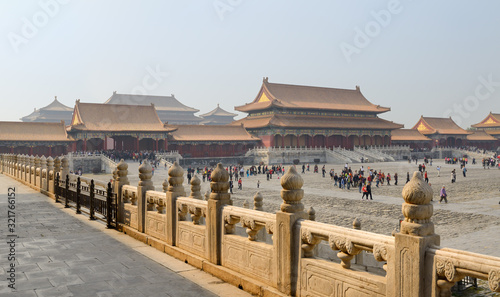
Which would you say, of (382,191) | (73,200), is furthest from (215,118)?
(73,200)

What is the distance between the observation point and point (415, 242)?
3762mm

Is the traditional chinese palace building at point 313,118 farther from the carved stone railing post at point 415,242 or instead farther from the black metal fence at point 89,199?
the carved stone railing post at point 415,242

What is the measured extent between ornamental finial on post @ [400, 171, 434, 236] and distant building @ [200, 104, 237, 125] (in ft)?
331

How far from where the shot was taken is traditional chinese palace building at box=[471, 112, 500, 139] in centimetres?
8631

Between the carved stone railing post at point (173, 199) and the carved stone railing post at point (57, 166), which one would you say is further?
the carved stone railing post at point (57, 166)

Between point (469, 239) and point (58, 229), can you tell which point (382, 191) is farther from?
point (58, 229)

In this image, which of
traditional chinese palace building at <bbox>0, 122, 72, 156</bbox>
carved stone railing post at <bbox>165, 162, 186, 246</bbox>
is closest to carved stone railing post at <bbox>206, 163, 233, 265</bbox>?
carved stone railing post at <bbox>165, 162, 186, 246</bbox>

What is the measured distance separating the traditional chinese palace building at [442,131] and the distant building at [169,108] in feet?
158

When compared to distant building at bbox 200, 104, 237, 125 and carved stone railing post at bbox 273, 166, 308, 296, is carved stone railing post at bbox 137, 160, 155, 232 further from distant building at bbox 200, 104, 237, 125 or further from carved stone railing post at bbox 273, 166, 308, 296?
distant building at bbox 200, 104, 237, 125

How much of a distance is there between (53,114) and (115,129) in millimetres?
57334

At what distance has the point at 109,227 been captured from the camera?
419 inches

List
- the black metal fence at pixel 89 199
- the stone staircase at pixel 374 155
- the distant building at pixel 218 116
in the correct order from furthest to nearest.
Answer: the distant building at pixel 218 116 < the stone staircase at pixel 374 155 < the black metal fence at pixel 89 199

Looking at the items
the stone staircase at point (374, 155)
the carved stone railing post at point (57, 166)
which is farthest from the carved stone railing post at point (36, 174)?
the stone staircase at point (374, 155)

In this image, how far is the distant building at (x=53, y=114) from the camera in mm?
98438
